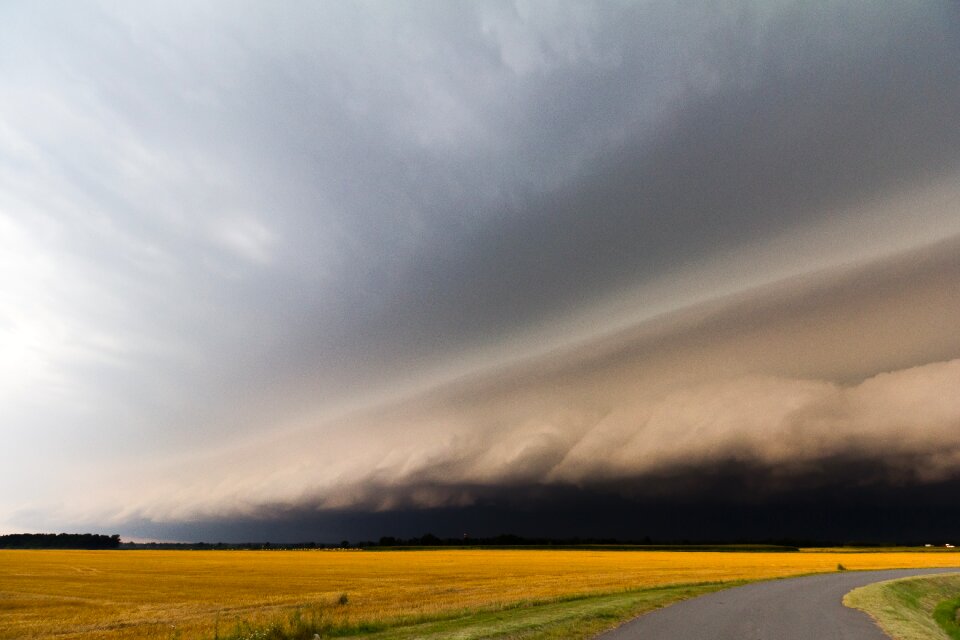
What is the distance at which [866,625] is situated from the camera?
73.1 ft

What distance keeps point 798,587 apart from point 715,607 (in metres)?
16.6

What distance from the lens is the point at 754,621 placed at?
2253 cm

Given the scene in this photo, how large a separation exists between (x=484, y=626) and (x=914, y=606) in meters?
28.8

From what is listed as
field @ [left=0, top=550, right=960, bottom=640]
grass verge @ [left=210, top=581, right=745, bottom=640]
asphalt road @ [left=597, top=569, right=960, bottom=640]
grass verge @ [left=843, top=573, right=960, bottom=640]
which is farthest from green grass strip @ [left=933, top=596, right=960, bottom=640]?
grass verge @ [left=210, top=581, right=745, bottom=640]

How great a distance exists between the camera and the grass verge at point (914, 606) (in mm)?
22875

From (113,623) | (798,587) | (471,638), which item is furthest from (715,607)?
(113,623)

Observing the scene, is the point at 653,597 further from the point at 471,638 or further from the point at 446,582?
the point at 446,582

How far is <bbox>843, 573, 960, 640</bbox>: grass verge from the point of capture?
22875mm

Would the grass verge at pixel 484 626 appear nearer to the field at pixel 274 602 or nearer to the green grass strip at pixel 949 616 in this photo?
the field at pixel 274 602

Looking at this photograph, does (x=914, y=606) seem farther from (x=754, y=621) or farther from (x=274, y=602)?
(x=274, y=602)

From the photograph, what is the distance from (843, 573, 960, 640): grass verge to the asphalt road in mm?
775

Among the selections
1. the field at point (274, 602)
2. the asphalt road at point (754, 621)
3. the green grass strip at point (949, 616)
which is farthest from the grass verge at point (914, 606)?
the field at point (274, 602)

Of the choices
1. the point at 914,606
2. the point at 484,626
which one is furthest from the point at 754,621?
the point at 914,606

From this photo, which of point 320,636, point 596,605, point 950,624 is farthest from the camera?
point 950,624
